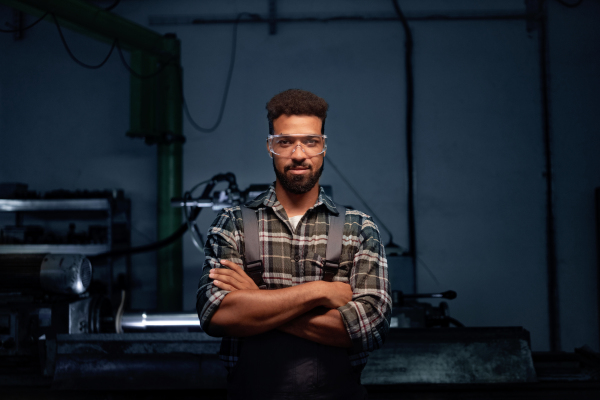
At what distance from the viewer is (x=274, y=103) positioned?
115 centimetres

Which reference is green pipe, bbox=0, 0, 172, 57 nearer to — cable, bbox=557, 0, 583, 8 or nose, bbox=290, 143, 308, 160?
nose, bbox=290, 143, 308, 160

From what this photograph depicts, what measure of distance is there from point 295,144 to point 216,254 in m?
0.40

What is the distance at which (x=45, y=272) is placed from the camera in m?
2.03

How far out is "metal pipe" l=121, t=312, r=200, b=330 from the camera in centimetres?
209

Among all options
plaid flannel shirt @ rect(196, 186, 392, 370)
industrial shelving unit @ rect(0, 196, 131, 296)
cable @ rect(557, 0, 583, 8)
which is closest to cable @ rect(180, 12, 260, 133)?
industrial shelving unit @ rect(0, 196, 131, 296)

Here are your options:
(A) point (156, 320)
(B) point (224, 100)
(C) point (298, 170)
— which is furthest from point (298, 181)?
(B) point (224, 100)

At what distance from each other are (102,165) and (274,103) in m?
2.94

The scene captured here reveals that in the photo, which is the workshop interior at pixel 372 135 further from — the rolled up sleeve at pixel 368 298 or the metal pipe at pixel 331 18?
the rolled up sleeve at pixel 368 298

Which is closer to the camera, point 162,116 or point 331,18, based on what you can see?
point 162,116

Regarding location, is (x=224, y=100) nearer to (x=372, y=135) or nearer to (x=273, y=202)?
(x=372, y=135)

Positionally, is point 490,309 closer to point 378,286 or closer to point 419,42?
point 419,42

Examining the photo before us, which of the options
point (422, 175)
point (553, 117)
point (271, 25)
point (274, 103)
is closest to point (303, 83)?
point (271, 25)

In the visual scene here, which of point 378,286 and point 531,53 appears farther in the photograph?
point 531,53

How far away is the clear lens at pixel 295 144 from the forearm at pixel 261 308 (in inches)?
15.3
